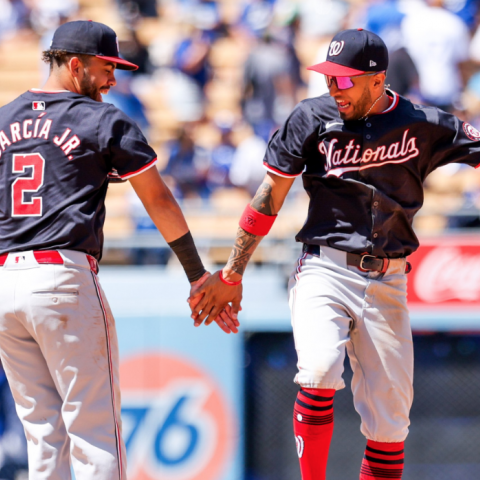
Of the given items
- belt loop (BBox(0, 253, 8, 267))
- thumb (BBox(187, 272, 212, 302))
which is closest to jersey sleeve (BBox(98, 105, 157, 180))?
belt loop (BBox(0, 253, 8, 267))

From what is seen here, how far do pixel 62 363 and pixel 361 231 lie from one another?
4.39 feet

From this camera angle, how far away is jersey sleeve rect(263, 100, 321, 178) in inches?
129

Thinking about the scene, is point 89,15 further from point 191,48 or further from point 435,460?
point 435,460

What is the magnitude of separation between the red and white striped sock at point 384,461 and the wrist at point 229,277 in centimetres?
96

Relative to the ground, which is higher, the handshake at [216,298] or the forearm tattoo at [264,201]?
the forearm tattoo at [264,201]

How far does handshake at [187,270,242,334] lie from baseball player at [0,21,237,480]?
0.67 metres

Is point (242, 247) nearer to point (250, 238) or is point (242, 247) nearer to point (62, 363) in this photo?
point (250, 238)

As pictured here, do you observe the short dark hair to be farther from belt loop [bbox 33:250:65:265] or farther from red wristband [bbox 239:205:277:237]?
red wristband [bbox 239:205:277:237]

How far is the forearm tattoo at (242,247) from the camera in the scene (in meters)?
3.49

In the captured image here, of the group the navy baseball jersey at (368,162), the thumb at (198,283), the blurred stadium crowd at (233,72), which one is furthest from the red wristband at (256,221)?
the blurred stadium crowd at (233,72)

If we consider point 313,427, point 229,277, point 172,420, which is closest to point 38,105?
point 229,277

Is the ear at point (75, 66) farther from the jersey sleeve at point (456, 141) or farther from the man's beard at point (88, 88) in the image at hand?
the jersey sleeve at point (456, 141)

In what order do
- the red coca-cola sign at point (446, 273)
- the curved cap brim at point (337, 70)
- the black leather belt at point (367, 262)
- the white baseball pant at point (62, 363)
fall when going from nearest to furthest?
1. the white baseball pant at point (62, 363)
2. the curved cap brim at point (337, 70)
3. the black leather belt at point (367, 262)
4. the red coca-cola sign at point (446, 273)

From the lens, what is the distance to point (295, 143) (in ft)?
10.8
